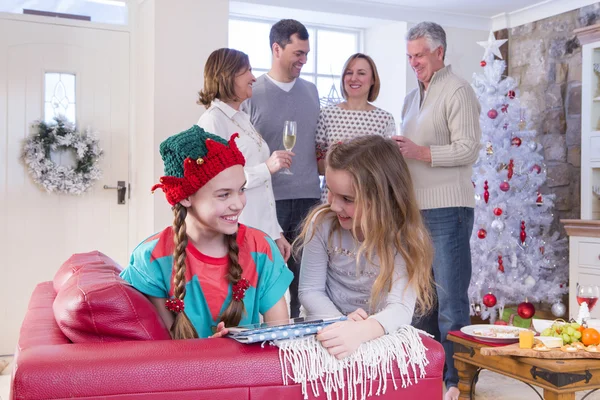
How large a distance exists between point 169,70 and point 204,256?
2711mm

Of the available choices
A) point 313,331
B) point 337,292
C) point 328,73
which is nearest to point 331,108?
point 337,292

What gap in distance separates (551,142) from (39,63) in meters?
3.83

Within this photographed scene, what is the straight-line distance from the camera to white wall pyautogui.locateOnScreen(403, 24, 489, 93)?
5.70 m

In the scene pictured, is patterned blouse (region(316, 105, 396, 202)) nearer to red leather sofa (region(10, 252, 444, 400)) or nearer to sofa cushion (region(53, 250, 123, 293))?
sofa cushion (region(53, 250, 123, 293))

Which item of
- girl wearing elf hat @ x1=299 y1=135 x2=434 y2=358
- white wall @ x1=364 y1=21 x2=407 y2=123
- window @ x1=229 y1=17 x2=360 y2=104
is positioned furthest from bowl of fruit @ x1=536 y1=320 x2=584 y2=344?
white wall @ x1=364 y1=21 x2=407 y2=123

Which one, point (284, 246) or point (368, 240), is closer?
point (368, 240)

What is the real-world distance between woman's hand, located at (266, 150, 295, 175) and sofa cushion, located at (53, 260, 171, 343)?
135 cm

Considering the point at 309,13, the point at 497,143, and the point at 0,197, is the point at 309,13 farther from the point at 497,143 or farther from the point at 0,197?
the point at 0,197

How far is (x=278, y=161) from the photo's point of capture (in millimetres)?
2766

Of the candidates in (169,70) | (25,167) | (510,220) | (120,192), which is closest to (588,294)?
(510,220)

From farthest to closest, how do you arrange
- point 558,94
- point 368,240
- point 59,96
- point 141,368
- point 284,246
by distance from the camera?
1. point 558,94
2. point 59,96
3. point 284,246
4. point 368,240
5. point 141,368

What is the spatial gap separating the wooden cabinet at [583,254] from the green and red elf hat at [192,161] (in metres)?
3.38

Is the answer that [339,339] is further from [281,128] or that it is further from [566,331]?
[281,128]

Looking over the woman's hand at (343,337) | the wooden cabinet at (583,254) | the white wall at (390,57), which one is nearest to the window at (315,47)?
the white wall at (390,57)
